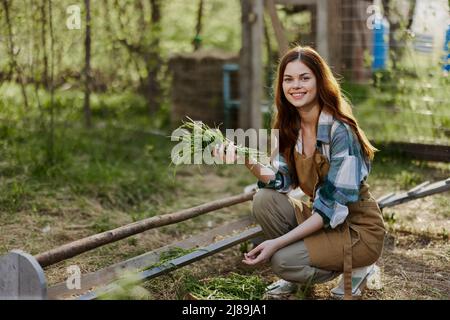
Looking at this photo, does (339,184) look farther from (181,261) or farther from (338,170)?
(181,261)

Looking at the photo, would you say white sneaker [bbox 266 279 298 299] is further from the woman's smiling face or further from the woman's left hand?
the woman's smiling face

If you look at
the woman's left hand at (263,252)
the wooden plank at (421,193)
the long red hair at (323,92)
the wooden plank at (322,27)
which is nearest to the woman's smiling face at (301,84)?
the long red hair at (323,92)

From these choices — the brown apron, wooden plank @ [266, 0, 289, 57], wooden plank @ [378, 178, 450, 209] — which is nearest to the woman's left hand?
the brown apron

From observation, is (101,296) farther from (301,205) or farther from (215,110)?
(215,110)

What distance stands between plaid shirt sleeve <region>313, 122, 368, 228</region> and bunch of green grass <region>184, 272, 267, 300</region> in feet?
1.52

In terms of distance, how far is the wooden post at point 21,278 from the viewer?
2.57 m

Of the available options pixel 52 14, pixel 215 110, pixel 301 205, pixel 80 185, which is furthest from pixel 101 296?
pixel 215 110

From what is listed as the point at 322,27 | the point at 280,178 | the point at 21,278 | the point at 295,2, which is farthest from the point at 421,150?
the point at 21,278

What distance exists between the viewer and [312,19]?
6.83 m

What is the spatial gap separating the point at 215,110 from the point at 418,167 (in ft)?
7.93

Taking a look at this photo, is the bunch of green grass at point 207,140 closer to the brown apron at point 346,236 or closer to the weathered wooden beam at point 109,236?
the brown apron at point 346,236

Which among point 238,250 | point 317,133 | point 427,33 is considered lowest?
point 238,250

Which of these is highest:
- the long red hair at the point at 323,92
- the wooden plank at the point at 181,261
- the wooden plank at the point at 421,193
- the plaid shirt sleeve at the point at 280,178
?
the long red hair at the point at 323,92

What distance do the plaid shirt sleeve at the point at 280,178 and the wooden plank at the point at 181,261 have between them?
393mm
